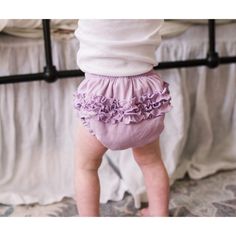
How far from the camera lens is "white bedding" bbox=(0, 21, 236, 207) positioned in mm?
1087

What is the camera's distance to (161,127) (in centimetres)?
79

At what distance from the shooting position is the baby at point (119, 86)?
2.38ft

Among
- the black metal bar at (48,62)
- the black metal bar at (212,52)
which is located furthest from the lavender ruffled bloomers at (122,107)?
the black metal bar at (212,52)

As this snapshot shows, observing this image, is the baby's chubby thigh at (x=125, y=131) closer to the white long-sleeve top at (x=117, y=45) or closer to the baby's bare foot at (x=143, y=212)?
the white long-sleeve top at (x=117, y=45)

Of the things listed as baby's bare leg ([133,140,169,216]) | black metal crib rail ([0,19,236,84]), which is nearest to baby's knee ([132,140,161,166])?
baby's bare leg ([133,140,169,216])

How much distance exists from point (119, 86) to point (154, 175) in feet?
0.73

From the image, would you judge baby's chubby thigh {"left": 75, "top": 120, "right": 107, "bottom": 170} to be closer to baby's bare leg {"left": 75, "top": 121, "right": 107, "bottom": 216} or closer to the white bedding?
baby's bare leg {"left": 75, "top": 121, "right": 107, "bottom": 216}

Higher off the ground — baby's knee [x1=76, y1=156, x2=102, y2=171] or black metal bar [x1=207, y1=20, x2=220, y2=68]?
black metal bar [x1=207, y1=20, x2=220, y2=68]

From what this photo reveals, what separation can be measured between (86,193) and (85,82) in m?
0.22

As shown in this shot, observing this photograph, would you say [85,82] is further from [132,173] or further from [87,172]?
[132,173]

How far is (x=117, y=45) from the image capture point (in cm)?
72

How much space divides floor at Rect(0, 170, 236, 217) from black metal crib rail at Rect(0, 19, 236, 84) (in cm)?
31
